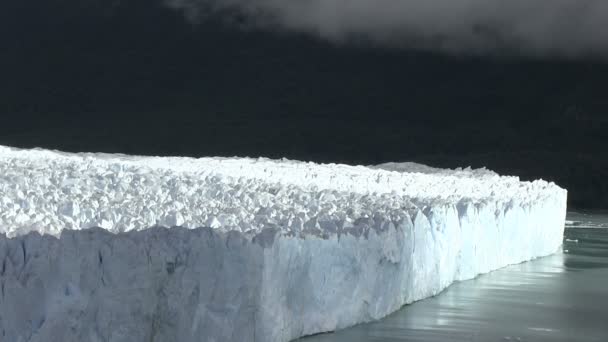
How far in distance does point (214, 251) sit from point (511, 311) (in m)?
3.48

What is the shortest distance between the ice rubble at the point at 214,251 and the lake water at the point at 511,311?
0.59 ft

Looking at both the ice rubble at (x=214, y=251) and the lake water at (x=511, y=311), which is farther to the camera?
the lake water at (x=511, y=311)

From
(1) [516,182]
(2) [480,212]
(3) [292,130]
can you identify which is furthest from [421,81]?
(2) [480,212]

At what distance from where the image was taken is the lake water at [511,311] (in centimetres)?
740

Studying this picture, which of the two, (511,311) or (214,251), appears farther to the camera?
(511,311)

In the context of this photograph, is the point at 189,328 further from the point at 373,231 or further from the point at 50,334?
the point at 373,231

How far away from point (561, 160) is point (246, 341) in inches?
2010

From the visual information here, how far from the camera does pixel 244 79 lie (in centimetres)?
7481

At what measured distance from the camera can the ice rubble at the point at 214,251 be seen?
557 cm

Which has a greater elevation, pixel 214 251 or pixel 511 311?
pixel 214 251

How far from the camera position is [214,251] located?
5992 mm

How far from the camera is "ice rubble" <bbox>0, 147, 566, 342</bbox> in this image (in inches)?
219

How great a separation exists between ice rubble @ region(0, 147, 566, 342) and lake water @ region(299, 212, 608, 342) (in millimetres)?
178

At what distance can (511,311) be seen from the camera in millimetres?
8578
